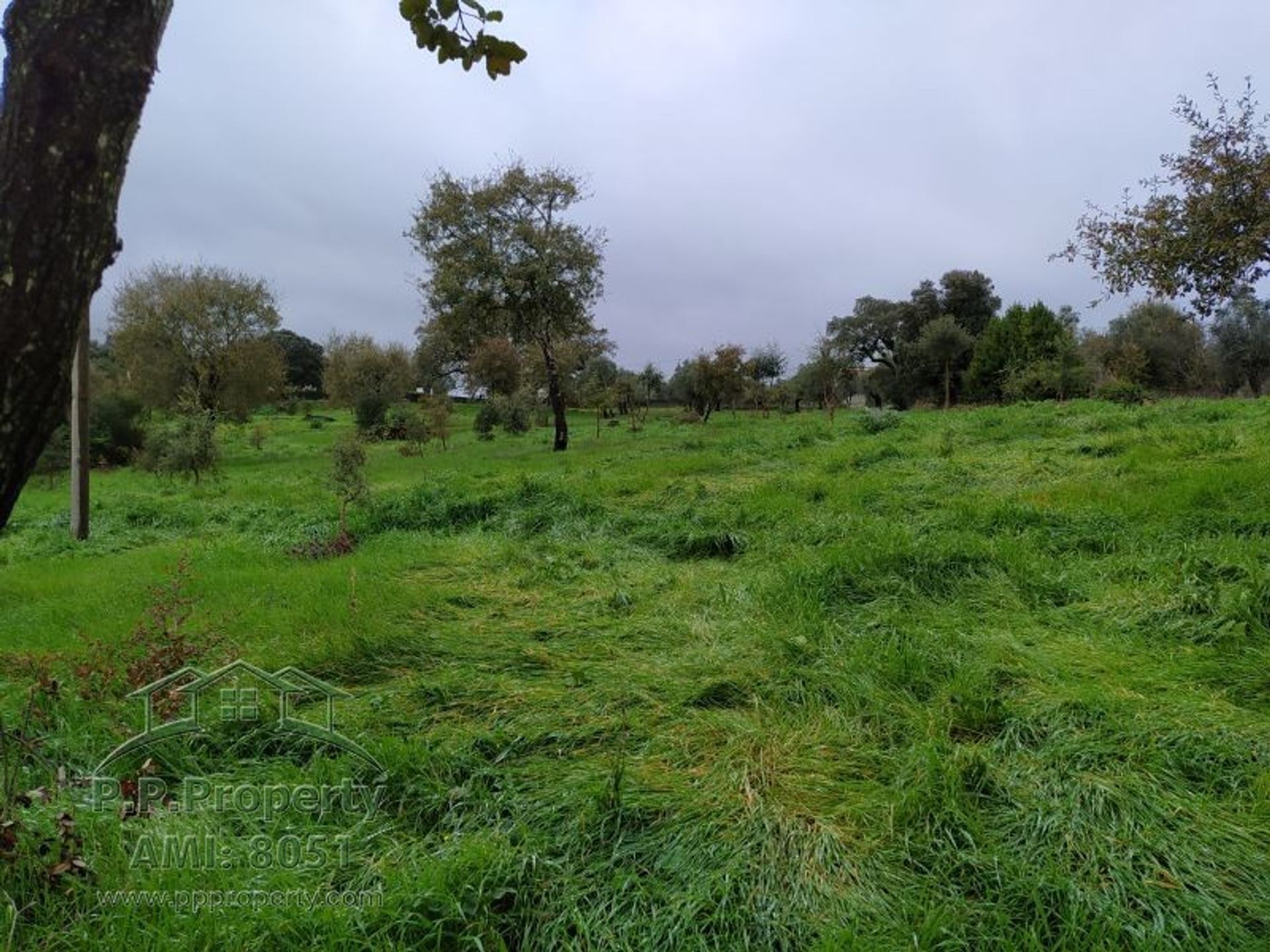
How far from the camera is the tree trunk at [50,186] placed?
53.7 inches

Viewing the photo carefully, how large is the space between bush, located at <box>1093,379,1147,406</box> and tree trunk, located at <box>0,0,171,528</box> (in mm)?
25350

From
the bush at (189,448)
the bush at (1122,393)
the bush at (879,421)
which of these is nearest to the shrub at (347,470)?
the bush at (189,448)

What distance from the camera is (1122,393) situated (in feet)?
71.4

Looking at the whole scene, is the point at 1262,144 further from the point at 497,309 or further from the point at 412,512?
the point at 497,309

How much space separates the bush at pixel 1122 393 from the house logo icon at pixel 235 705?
24.5 metres

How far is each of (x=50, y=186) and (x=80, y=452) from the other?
11.1 m

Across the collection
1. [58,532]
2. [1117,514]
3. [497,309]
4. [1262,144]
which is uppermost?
[497,309]

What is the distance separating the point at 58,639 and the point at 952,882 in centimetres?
618

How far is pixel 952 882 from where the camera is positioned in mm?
2080

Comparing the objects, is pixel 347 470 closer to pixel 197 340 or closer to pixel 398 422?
pixel 398 422

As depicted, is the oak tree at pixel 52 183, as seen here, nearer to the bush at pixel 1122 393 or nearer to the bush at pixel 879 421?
the bush at pixel 879 421

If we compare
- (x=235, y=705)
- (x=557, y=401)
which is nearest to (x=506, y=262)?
(x=557, y=401)

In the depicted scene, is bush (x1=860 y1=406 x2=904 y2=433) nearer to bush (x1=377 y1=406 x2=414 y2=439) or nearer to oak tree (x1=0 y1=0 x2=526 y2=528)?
oak tree (x1=0 y1=0 x2=526 y2=528)

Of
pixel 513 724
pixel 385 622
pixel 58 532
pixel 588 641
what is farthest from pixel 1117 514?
pixel 58 532
